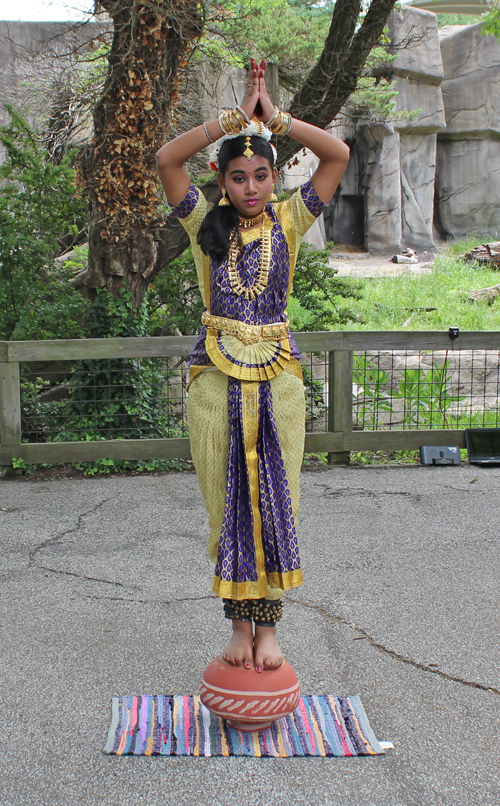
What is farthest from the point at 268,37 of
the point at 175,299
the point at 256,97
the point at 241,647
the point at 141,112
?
the point at 241,647

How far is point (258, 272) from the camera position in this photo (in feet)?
7.73

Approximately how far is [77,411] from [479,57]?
18.2 meters

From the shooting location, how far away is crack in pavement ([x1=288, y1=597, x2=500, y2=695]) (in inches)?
104

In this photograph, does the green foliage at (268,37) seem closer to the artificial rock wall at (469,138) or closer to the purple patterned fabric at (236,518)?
the purple patterned fabric at (236,518)

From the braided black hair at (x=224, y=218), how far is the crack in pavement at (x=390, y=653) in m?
1.69

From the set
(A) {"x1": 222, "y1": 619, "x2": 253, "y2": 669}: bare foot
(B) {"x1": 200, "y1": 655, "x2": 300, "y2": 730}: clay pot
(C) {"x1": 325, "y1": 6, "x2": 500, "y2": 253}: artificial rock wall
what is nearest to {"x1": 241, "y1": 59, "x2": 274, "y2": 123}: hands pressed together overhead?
(A) {"x1": 222, "y1": 619, "x2": 253, "y2": 669}: bare foot

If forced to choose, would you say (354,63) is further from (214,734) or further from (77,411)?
(214,734)

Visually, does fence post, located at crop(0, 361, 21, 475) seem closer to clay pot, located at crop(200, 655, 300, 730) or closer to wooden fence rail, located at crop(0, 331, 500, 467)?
wooden fence rail, located at crop(0, 331, 500, 467)

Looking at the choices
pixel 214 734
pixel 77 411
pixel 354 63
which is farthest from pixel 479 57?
pixel 214 734

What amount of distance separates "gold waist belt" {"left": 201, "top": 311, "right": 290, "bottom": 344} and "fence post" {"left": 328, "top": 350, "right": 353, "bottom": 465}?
11.7 feet

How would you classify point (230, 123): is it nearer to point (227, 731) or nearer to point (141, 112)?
point (227, 731)

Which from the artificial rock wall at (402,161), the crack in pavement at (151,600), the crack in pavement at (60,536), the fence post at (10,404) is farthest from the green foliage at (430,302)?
the crack in pavement at (151,600)

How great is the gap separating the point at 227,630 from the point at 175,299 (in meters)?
→ 5.00

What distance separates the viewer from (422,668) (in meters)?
2.77
